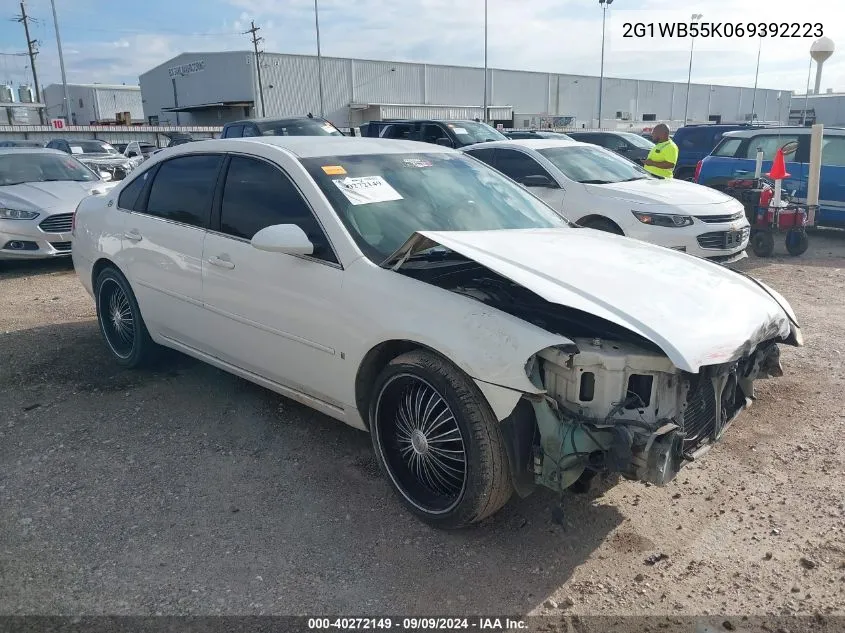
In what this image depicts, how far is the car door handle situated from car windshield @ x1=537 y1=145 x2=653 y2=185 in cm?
543

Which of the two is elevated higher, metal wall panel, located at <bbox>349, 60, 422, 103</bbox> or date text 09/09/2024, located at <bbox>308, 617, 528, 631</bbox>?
metal wall panel, located at <bbox>349, 60, 422, 103</bbox>

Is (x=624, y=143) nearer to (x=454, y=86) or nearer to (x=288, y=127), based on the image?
(x=288, y=127)

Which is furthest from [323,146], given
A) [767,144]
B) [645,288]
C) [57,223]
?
[767,144]

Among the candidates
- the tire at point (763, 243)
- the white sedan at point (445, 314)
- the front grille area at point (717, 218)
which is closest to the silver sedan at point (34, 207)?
the white sedan at point (445, 314)

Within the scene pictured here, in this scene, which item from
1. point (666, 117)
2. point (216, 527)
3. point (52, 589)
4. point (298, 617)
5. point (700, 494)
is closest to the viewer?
point (298, 617)

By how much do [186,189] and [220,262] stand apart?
2.58 feet

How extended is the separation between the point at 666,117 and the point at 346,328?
80.5 meters

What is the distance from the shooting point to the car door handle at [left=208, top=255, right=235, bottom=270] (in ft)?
13.1

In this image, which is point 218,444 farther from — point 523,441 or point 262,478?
point 523,441

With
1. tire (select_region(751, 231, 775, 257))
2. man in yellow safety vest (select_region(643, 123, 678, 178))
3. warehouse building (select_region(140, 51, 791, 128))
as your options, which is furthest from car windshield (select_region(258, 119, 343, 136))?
warehouse building (select_region(140, 51, 791, 128))

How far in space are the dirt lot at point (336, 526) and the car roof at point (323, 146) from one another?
1.66 meters

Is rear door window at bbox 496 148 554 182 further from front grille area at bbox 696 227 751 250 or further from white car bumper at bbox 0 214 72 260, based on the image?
white car bumper at bbox 0 214 72 260

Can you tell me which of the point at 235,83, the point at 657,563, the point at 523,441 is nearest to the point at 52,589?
the point at 523,441

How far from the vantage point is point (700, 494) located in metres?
3.47
